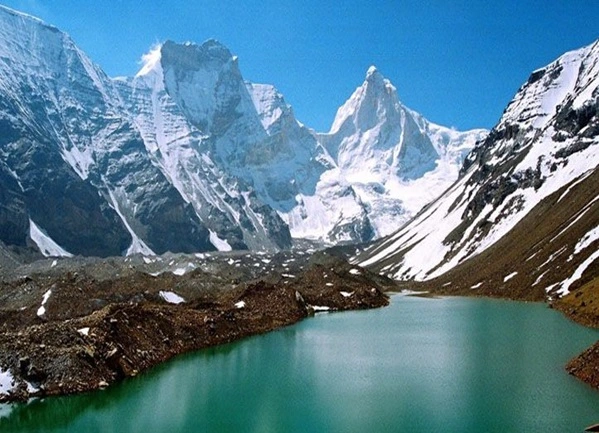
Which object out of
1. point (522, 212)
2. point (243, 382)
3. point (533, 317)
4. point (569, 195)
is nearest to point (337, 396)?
point (243, 382)

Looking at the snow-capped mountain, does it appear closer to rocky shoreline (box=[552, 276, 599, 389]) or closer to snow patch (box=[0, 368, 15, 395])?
rocky shoreline (box=[552, 276, 599, 389])

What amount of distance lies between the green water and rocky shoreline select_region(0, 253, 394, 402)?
7.24 ft

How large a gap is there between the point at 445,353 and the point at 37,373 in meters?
34.4

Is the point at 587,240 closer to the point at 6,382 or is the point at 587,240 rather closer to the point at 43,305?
the point at 43,305

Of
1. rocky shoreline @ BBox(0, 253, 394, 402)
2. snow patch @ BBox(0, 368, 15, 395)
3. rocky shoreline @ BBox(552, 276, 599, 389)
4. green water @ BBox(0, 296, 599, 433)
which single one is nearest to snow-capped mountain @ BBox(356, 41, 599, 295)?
rocky shoreline @ BBox(552, 276, 599, 389)

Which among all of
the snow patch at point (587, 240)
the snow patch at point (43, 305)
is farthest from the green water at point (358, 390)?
the snow patch at point (587, 240)

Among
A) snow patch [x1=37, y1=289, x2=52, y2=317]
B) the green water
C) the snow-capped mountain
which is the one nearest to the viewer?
Answer: the green water

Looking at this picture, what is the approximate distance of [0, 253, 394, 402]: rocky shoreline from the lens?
149 feet

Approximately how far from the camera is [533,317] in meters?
77.3

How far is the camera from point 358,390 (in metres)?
44.3

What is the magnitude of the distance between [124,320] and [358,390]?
24.2 metres

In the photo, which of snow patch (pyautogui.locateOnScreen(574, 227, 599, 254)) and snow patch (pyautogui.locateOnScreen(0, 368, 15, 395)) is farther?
snow patch (pyautogui.locateOnScreen(574, 227, 599, 254))

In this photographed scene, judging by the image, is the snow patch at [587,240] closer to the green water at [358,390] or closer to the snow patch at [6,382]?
the green water at [358,390]

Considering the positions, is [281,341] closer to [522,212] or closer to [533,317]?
[533,317]
